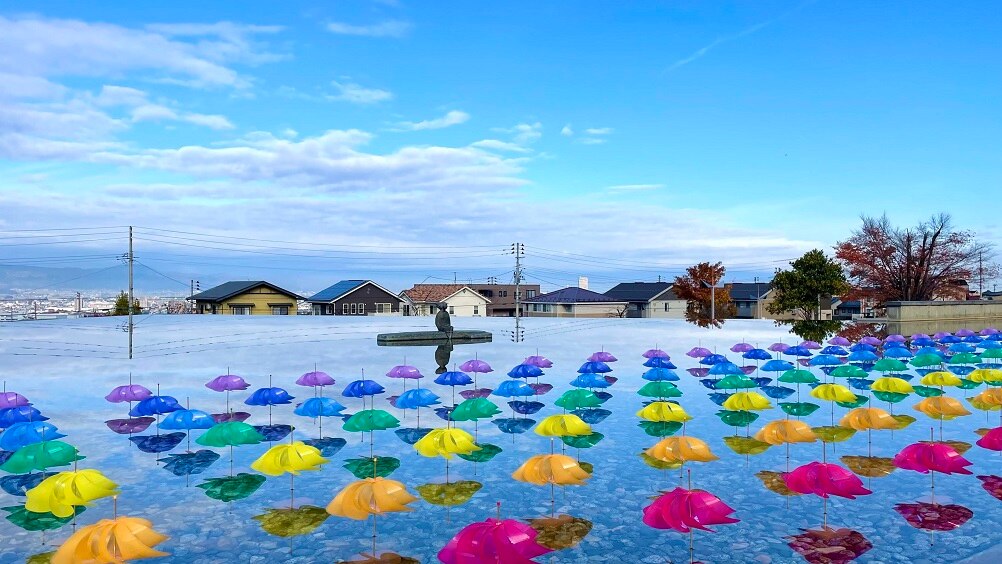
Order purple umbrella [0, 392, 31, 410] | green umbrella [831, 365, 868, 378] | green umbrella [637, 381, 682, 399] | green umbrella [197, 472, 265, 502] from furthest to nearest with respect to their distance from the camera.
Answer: green umbrella [831, 365, 868, 378] → green umbrella [637, 381, 682, 399] → purple umbrella [0, 392, 31, 410] → green umbrella [197, 472, 265, 502]

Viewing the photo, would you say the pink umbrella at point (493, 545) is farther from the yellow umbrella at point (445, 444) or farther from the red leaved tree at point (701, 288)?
the red leaved tree at point (701, 288)

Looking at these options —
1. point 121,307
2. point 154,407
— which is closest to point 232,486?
point 154,407

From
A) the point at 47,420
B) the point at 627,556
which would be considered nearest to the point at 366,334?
the point at 47,420

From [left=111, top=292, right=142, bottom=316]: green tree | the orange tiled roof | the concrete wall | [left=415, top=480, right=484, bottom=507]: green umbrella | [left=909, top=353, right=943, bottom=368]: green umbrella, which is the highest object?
the orange tiled roof

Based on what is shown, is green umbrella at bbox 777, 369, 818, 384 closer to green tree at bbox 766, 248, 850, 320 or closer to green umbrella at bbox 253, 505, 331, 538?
green umbrella at bbox 253, 505, 331, 538

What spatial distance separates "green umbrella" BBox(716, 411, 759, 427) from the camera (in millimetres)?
29750

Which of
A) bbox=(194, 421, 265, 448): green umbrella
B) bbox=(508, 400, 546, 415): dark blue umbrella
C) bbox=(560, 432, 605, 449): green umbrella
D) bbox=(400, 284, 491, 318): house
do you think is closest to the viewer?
bbox=(194, 421, 265, 448): green umbrella

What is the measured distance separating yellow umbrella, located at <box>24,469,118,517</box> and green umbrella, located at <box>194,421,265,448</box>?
473 centimetres

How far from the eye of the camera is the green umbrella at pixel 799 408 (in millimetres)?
31795

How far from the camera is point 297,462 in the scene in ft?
65.3

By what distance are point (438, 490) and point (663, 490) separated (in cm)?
648

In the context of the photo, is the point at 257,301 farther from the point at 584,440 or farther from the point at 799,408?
the point at 799,408

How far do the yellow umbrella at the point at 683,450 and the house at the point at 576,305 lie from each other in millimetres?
91806

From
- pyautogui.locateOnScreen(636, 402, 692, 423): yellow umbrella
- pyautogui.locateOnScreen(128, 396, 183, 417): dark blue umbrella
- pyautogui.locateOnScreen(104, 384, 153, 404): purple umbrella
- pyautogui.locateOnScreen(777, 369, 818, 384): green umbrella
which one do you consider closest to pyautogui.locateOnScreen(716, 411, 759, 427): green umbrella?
pyautogui.locateOnScreen(636, 402, 692, 423): yellow umbrella
